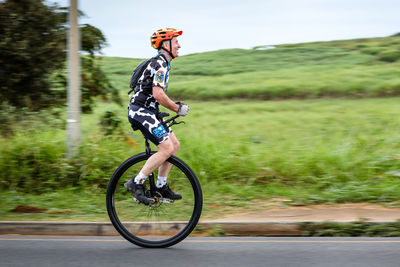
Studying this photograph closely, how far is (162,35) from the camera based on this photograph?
500cm

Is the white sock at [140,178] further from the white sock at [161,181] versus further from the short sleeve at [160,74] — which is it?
the short sleeve at [160,74]

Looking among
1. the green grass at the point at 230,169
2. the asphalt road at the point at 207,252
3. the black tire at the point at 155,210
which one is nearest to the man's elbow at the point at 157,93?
the black tire at the point at 155,210

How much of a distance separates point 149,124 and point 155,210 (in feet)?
3.24

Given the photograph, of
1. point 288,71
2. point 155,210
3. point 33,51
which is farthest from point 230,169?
point 288,71

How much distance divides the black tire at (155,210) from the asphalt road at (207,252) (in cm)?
16

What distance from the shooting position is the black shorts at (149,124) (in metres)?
4.97

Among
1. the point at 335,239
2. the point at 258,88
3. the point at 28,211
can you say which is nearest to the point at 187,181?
the point at 335,239

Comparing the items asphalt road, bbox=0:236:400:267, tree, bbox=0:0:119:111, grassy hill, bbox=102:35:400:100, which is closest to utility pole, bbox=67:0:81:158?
tree, bbox=0:0:119:111

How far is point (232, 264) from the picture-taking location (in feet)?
15.1

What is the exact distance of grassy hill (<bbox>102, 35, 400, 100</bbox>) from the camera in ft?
58.8

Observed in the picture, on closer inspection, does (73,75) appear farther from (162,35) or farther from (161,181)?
(161,181)

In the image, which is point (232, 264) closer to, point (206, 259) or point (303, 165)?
point (206, 259)

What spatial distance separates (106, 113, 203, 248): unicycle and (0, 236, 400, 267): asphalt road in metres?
0.17

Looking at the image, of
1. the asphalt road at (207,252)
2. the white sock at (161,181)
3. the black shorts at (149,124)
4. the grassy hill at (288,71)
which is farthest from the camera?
the grassy hill at (288,71)
